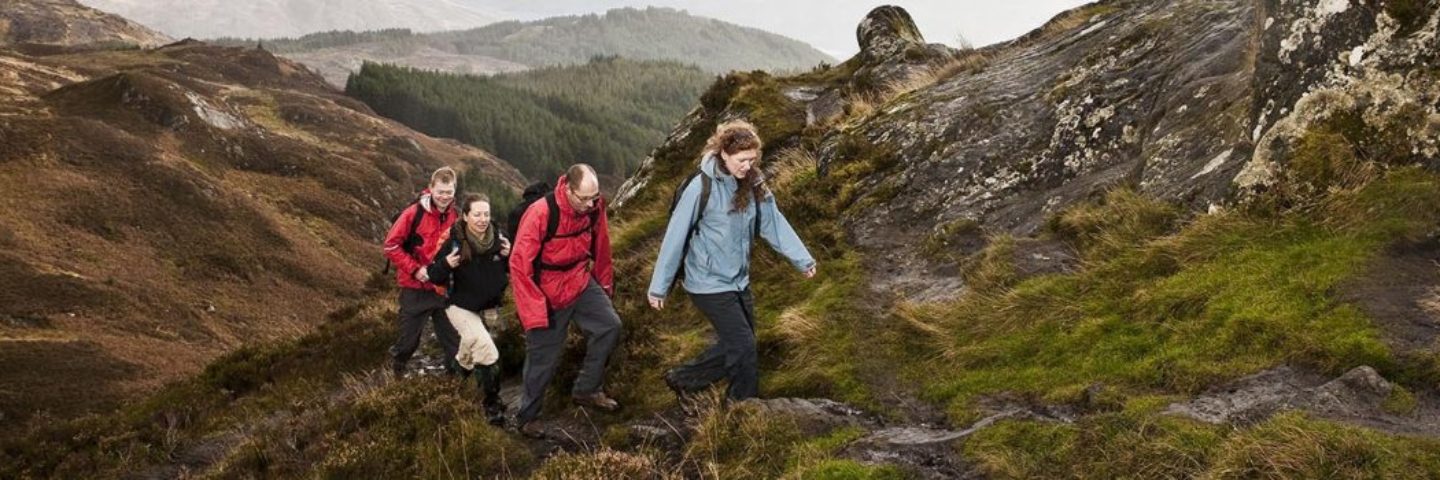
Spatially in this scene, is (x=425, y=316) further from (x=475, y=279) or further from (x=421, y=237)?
(x=475, y=279)

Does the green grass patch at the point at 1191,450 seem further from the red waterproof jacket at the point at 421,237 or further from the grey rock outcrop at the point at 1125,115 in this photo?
the red waterproof jacket at the point at 421,237

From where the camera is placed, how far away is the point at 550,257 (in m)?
7.04

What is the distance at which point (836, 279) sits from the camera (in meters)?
9.46

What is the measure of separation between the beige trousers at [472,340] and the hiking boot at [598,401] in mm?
1145

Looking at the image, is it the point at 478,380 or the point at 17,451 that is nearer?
the point at 478,380

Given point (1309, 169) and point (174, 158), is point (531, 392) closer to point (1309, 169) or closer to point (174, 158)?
point (1309, 169)

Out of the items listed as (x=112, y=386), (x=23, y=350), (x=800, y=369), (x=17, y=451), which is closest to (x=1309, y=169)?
(x=800, y=369)

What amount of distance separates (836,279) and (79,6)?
240704 mm

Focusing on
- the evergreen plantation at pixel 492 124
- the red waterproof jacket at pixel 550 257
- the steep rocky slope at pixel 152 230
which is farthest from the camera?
the evergreen plantation at pixel 492 124

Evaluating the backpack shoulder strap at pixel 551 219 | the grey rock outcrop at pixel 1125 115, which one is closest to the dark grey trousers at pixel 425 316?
the backpack shoulder strap at pixel 551 219

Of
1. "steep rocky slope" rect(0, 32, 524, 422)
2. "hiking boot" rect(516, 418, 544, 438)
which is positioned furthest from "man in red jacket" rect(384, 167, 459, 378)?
"steep rocky slope" rect(0, 32, 524, 422)

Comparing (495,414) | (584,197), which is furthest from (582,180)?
Answer: (495,414)

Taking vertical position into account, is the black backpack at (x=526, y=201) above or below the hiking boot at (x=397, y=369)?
above

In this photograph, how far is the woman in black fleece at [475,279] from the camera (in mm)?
8117
